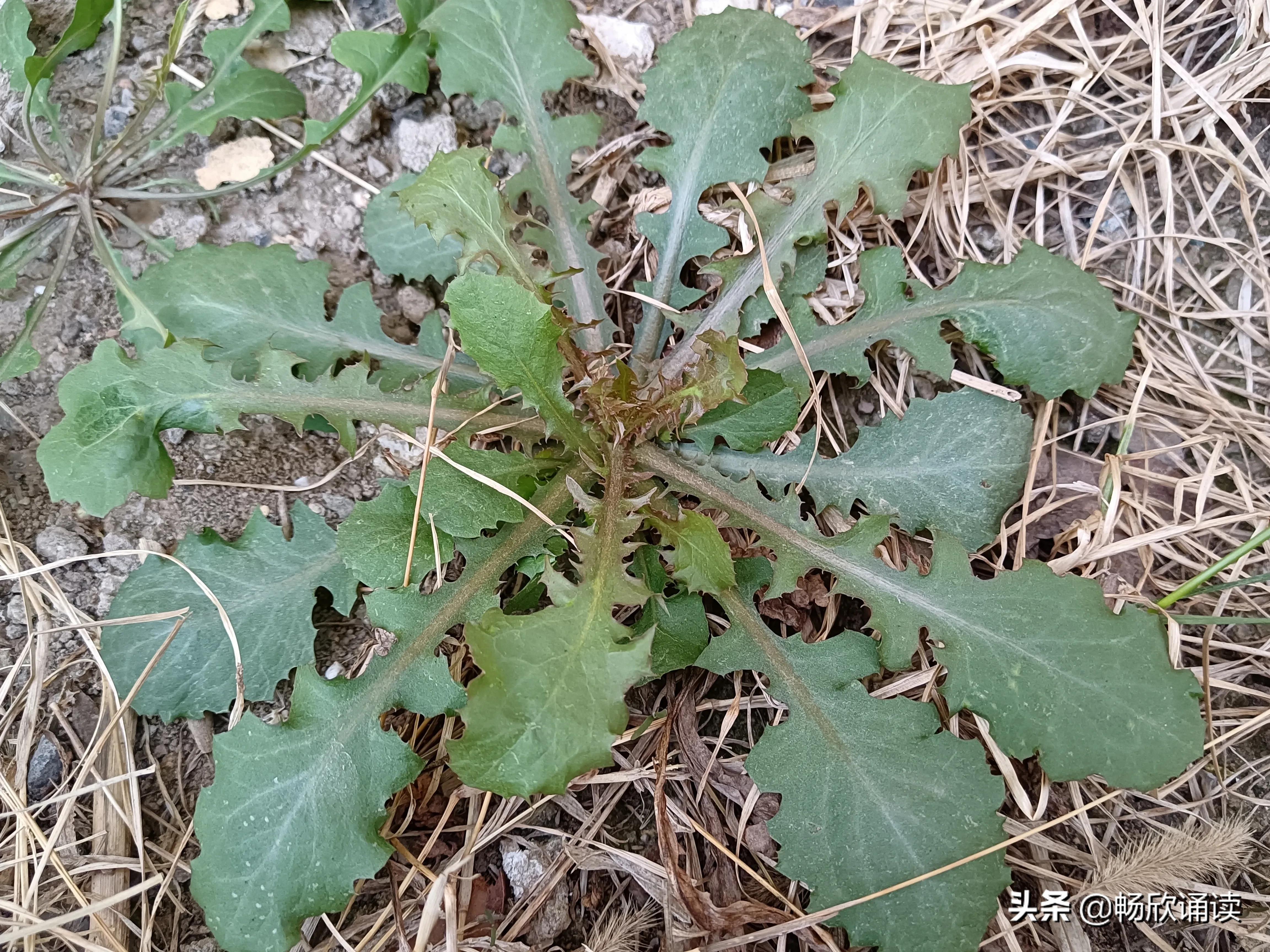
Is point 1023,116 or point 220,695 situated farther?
point 1023,116

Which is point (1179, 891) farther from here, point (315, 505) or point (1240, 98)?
point (315, 505)

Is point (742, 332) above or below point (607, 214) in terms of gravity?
below

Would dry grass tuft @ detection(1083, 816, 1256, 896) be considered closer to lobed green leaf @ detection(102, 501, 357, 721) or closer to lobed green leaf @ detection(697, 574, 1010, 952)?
lobed green leaf @ detection(697, 574, 1010, 952)

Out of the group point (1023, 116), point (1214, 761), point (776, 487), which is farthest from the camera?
point (1023, 116)

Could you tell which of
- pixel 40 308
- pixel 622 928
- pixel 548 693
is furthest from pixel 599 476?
pixel 40 308

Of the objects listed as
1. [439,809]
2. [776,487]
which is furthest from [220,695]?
[776,487]

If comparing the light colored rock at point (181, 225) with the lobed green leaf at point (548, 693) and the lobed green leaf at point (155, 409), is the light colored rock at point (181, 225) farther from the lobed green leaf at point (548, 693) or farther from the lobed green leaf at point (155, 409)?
the lobed green leaf at point (548, 693)

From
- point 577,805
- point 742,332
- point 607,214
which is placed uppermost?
point 607,214
